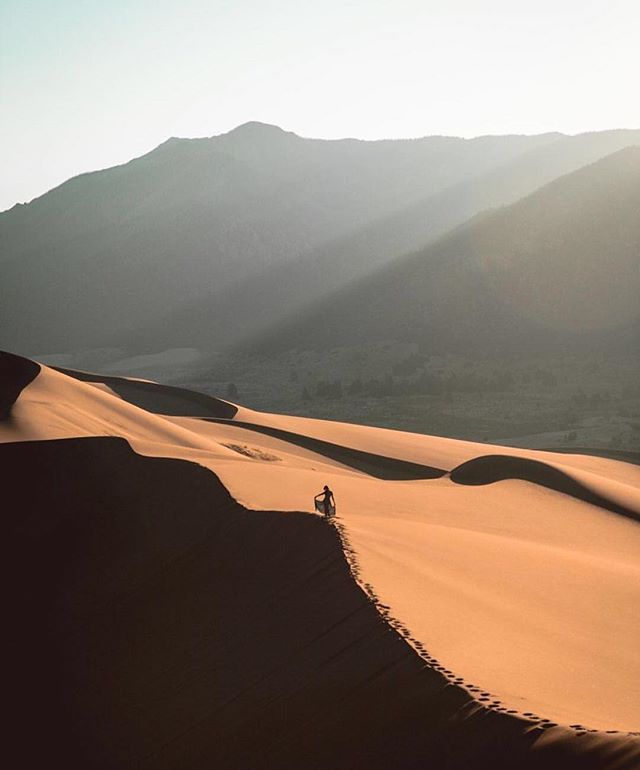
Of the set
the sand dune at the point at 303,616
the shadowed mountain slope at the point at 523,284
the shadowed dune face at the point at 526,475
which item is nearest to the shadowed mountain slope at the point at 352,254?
the shadowed mountain slope at the point at 523,284

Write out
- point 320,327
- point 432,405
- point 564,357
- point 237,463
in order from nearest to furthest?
point 237,463, point 432,405, point 564,357, point 320,327

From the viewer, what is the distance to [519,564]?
11.9 metres

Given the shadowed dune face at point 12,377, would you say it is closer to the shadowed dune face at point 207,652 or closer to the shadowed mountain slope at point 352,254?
the shadowed dune face at point 207,652

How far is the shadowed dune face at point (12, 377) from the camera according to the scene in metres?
20.7

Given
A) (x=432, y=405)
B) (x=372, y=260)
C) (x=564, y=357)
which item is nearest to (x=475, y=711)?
(x=432, y=405)

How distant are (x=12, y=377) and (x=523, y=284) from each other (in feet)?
190

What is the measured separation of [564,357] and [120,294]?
2883 inches

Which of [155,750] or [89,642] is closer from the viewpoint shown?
[155,750]

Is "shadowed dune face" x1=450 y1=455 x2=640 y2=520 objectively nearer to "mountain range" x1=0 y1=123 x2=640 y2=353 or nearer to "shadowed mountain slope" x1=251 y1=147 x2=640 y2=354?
"shadowed mountain slope" x1=251 y1=147 x2=640 y2=354

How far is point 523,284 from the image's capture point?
77625 millimetres

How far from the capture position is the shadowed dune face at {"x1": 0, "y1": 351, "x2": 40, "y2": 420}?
2072 centimetres

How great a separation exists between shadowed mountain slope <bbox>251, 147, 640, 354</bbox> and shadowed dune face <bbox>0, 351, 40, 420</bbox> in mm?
Result: 49436

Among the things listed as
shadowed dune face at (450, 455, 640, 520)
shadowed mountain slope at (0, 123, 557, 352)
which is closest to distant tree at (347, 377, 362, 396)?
shadowed dune face at (450, 455, 640, 520)

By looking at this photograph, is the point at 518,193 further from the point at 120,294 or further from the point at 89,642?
the point at 89,642
